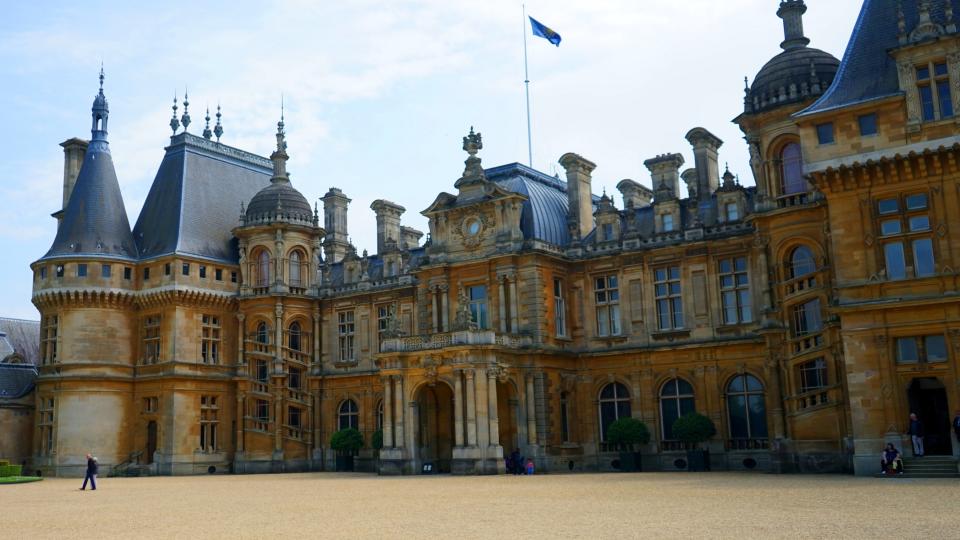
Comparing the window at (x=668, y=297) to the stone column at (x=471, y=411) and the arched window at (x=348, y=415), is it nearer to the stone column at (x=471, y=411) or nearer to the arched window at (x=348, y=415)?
the stone column at (x=471, y=411)


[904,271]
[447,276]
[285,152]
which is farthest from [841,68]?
[285,152]

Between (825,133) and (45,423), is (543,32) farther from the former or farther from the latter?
(45,423)

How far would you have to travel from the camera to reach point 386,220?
4984 centimetres

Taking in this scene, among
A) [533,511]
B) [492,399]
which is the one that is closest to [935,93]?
[533,511]

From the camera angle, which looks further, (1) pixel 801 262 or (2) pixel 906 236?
(1) pixel 801 262

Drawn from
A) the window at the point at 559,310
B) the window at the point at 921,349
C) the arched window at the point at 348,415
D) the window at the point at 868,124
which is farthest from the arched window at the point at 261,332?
the window at the point at 921,349

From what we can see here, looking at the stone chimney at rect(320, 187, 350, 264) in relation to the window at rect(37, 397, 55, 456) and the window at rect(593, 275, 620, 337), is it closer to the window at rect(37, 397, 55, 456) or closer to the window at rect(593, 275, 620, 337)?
the window at rect(37, 397, 55, 456)

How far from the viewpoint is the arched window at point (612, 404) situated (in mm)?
38406

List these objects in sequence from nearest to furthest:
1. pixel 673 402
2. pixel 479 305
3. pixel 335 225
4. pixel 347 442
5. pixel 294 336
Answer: pixel 673 402
pixel 479 305
pixel 347 442
pixel 294 336
pixel 335 225

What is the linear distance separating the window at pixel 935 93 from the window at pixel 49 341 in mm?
39294

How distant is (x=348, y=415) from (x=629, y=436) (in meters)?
16.1

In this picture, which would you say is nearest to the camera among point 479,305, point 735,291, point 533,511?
point 533,511

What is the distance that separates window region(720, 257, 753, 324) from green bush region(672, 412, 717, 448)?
4.02 meters

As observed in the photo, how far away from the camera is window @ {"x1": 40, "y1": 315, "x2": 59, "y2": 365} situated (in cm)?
4556
